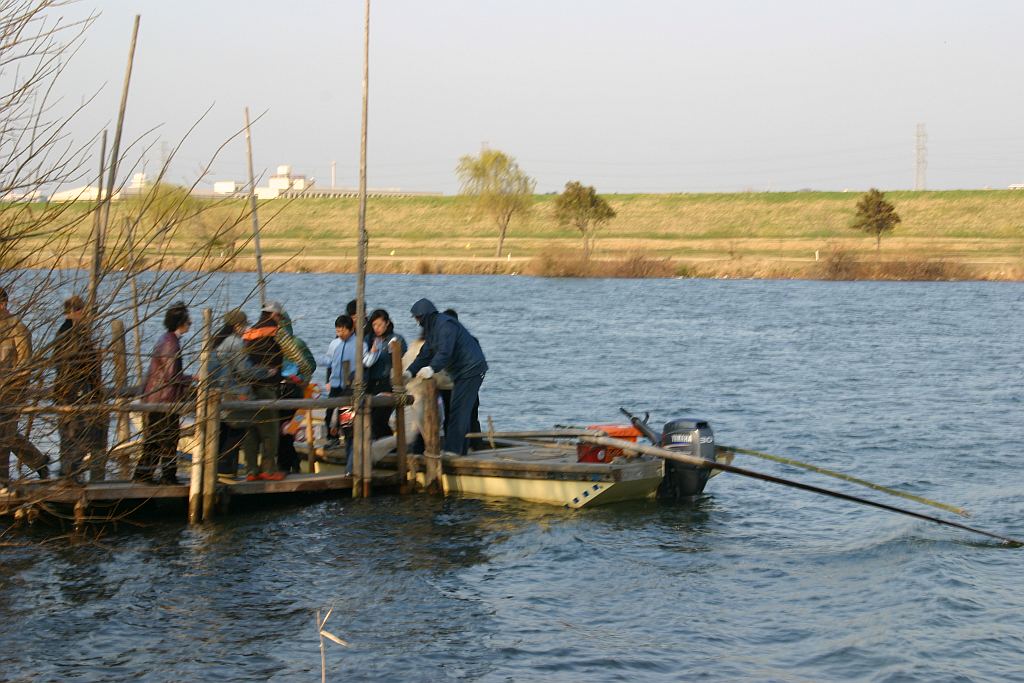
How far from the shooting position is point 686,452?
13430 millimetres

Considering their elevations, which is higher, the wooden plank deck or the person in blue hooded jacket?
the person in blue hooded jacket

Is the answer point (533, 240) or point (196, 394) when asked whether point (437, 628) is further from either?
point (533, 240)

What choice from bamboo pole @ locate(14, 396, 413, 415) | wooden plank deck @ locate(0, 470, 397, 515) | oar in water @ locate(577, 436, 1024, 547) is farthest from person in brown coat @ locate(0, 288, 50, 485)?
oar in water @ locate(577, 436, 1024, 547)

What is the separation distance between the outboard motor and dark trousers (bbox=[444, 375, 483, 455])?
2.20 meters

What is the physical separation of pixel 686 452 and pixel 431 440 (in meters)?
2.83

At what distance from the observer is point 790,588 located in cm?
1170

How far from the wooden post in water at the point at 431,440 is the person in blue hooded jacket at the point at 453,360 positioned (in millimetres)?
243

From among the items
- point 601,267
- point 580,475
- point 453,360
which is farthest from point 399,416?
point 601,267

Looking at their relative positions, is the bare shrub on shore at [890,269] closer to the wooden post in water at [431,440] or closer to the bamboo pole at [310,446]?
the bamboo pole at [310,446]

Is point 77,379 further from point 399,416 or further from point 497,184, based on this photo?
point 497,184

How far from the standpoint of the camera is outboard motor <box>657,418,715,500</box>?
43.9 ft

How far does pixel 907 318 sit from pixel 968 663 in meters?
36.3

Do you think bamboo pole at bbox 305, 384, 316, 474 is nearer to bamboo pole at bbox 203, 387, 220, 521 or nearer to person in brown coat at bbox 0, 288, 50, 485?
bamboo pole at bbox 203, 387, 220, 521

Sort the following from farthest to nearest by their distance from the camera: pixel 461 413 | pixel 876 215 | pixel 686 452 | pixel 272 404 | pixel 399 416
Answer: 1. pixel 876 215
2. pixel 461 413
3. pixel 399 416
4. pixel 686 452
5. pixel 272 404
